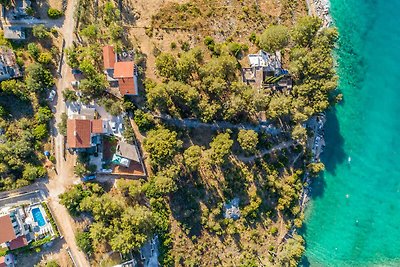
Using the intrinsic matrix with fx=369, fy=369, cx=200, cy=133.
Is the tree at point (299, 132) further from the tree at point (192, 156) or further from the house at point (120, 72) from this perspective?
the house at point (120, 72)

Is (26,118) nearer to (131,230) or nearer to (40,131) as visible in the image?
(40,131)

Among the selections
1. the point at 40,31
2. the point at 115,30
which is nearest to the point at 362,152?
the point at 115,30

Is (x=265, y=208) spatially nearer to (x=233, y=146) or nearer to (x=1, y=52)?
(x=233, y=146)

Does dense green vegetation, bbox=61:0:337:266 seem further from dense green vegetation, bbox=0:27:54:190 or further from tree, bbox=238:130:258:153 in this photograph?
dense green vegetation, bbox=0:27:54:190

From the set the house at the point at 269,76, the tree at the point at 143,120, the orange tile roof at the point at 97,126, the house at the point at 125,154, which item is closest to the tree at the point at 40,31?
the orange tile roof at the point at 97,126

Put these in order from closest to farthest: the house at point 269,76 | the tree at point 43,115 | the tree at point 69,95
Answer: the tree at point 43,115 → the tree at point 69,95 → the house at point 269,76

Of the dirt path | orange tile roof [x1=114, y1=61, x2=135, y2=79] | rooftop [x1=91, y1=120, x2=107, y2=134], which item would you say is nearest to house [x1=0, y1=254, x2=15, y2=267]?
the dirt path

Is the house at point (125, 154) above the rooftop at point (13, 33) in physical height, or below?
below
